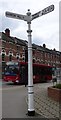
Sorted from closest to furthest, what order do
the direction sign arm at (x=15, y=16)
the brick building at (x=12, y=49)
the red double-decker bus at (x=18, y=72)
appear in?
the direction sign arm at (x=15, y=16)
the red double-decker bus at (x=18, y=72)
the brick building at (x=12, y=49)

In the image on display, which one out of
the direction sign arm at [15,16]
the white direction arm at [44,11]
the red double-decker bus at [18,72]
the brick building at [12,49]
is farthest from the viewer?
the brick building at [12,49]

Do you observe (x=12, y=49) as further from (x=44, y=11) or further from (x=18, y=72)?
(x=44, y=11)

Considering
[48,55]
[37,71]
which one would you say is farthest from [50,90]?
[48,55]

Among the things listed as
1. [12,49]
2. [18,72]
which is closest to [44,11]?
A: [18,72]

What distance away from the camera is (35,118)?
30.3 feet

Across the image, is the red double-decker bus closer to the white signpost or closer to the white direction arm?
the white signpost

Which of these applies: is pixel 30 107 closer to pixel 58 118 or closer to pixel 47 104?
pixel 58 118

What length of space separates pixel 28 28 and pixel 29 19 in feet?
1.10

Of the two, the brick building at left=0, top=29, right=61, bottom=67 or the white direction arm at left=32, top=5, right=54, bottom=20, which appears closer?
the white direction arm at left=32, top=5, right=54, bottom=20

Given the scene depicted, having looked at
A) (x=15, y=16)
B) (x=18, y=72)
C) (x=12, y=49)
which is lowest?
(x=18, y=72)

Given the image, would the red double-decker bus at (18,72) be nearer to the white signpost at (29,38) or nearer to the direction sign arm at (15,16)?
the white signpost at (29,38)

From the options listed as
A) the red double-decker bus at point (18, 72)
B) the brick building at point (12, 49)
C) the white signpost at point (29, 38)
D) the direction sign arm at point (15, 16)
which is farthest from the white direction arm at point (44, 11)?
the brick building at point (12, 49)

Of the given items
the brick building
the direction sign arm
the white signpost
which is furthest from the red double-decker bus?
the brick building

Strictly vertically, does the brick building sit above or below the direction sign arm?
above
